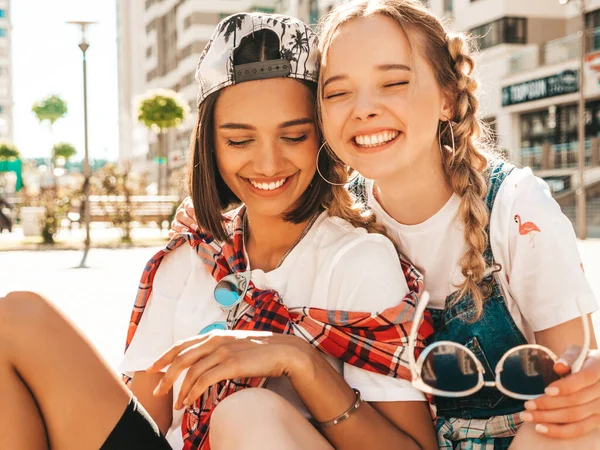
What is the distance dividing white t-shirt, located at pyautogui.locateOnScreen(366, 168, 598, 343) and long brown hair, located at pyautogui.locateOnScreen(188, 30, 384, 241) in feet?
0.57

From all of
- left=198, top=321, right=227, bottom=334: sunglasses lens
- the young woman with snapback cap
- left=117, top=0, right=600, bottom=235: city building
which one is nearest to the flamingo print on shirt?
the young woman with snapback cap

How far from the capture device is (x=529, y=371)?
1546mm

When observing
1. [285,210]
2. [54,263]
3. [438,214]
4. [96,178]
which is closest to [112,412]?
[285,210]

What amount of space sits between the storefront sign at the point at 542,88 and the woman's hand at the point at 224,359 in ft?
90.2

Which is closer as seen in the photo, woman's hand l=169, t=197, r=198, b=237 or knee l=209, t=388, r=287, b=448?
knee l=209, t=388, r=287, b=448

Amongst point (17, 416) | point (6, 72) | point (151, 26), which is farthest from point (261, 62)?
point (6, 72)

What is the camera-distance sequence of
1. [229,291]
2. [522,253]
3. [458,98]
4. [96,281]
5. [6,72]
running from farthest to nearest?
[6,72]
[96,281]
[458,98]
[229,291]
[522,253]

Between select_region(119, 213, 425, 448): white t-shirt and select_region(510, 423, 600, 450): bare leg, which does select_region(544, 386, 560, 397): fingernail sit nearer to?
select_region(510, 423, 600, 450): bare leg

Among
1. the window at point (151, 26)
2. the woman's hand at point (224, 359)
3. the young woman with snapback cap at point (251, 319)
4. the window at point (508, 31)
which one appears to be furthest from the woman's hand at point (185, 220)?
the window at point (151, 26)

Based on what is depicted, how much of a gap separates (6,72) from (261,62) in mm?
94713

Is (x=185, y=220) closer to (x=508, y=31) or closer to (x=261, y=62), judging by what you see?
(x=261, y=62)

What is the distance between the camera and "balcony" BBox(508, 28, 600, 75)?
86.2 feet

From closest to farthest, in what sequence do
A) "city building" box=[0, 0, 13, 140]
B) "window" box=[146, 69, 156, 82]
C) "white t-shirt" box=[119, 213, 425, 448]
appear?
"white t-shirt" box=[119, 213, 425, 448] → "window" box=[146, 69, 156, 82] → "city building" box=[0, 0, 13, 140]

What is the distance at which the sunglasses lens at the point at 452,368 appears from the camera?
1.58 m
